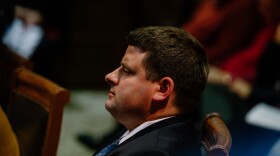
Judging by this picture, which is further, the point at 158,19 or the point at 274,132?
the point at 158,19

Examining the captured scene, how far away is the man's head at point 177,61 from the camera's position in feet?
4.12

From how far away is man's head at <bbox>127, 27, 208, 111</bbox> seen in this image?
1.26m

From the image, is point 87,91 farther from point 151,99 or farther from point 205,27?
point 151,99

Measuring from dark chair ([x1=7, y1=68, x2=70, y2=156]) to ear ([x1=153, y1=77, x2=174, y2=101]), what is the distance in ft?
1.47

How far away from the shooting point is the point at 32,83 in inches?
70.0

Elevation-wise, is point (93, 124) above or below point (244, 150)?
below

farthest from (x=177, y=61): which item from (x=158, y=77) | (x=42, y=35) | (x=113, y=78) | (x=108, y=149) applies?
(x=42, y=35)

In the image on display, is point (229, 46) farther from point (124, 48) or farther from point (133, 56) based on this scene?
point (133, 56)

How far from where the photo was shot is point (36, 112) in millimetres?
1734

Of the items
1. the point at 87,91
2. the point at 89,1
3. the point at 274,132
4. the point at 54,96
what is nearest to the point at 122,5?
the point at 89,1

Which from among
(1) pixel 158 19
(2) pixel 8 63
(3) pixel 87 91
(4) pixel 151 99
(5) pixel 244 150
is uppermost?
(4) pixel 151 99

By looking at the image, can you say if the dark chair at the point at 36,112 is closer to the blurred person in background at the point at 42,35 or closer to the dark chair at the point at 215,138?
the dark chair at the point at 215,138

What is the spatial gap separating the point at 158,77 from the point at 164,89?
0.11 feet

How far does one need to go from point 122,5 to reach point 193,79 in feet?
12.3
